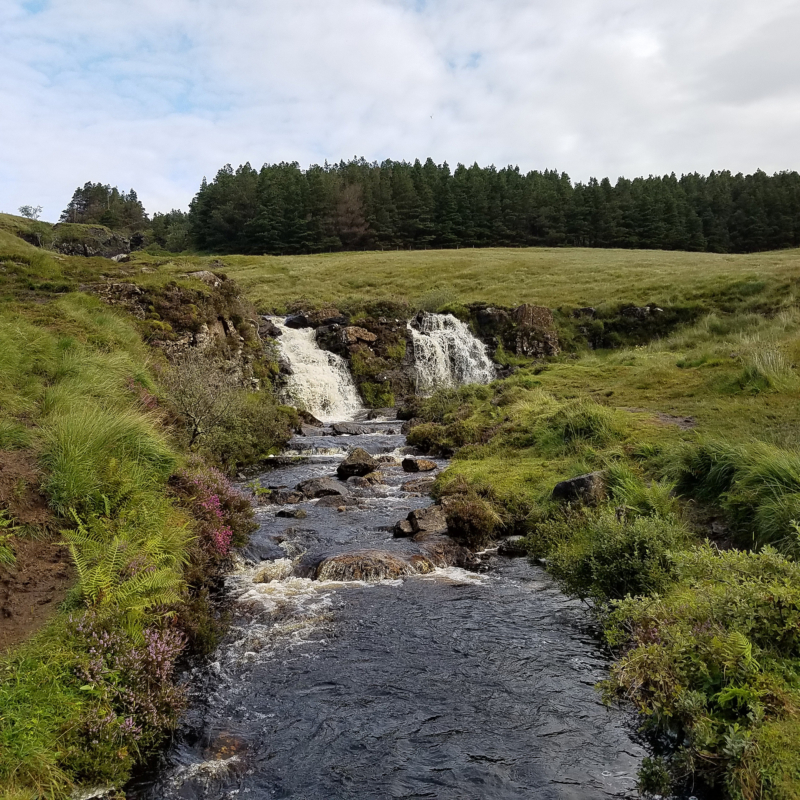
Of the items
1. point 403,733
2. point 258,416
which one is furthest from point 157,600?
point 258,416

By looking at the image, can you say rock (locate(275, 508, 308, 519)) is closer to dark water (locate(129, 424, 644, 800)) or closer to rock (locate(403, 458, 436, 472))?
dark water (locate(129, 424, 644, 800))

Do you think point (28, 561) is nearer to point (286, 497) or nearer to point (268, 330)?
point (286, 497)

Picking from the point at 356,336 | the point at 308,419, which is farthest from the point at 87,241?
the point at 308,419

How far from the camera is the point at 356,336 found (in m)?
33.2

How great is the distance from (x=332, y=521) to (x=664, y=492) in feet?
23.3

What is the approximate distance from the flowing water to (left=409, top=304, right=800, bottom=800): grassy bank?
67 cm

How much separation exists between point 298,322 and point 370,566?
26.0 m

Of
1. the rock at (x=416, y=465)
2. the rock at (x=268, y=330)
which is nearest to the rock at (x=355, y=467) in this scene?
the rock at (x=416, y=465)

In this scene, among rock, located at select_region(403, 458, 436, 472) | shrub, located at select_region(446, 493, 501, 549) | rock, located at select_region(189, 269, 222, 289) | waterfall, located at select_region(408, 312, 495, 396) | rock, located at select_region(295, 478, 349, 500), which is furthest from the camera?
waterfall, located at select_region(408, 312, 495, 396)

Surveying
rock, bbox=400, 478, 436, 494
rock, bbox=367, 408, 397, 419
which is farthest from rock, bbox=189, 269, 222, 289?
rock, bbox=400, 478, 436, 494

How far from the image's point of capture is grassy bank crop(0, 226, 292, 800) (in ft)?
16.1

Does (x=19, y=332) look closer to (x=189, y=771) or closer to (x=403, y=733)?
(x=189, y=771)

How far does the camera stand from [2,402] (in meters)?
9.62

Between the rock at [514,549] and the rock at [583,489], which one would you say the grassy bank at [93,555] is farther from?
the rock at [583,489]
